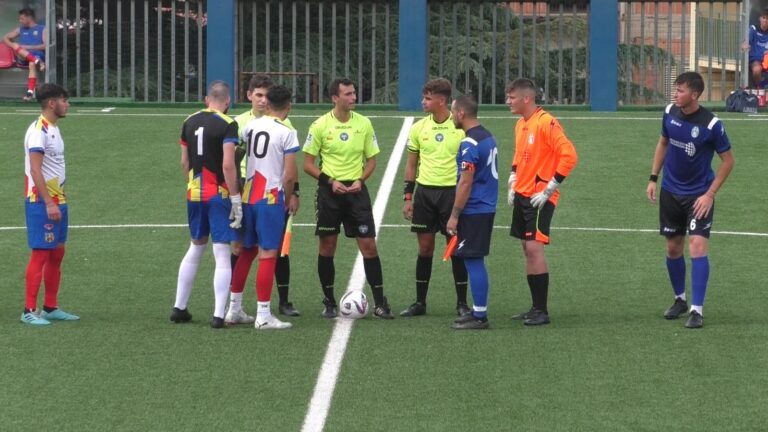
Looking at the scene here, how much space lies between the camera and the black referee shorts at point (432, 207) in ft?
38.0

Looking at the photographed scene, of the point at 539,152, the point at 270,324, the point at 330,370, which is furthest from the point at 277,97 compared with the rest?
the point at 330,370

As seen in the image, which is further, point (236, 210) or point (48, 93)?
Result: point (48, 93)

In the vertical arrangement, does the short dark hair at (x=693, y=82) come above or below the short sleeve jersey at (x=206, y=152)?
above

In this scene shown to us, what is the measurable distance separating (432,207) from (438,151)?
0.46m

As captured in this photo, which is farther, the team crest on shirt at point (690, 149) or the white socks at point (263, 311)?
the team crest on shirt at point (690, 149)

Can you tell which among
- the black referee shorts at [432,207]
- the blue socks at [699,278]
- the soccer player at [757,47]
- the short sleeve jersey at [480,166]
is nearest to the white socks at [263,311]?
the black referee shorts at [432,207]

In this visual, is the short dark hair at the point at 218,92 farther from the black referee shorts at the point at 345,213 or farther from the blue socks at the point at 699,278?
Result: the blue socks at the point at 699,278

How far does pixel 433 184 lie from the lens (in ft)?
38.1

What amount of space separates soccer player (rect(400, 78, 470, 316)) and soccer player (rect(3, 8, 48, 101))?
57.8 feet

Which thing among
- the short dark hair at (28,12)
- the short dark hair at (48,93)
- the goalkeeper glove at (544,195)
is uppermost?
the short dark hair at (28,12)

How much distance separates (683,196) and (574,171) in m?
8.43

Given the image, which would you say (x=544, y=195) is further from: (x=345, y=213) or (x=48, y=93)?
(x=48, y=93)

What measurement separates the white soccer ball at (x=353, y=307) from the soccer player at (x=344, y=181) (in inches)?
4.7

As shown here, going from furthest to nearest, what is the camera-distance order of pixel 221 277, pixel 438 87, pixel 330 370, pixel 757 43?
pixel 757 43, pixel 438 87, pixel 221 277, pixel 330 370
